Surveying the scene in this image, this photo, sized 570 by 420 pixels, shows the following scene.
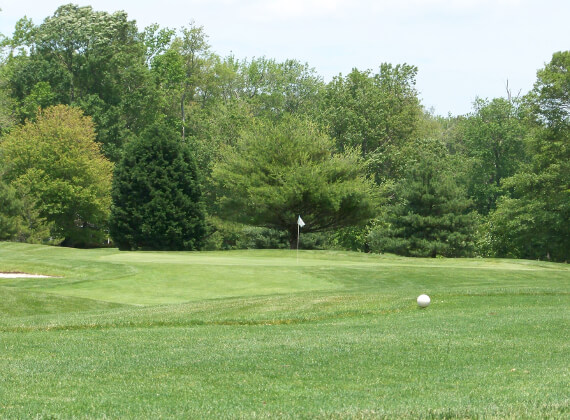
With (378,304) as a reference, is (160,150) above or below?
above

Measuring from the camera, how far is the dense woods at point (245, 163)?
45844 millimetres

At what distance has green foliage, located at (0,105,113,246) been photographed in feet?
169

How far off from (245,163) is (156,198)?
657 centimetres

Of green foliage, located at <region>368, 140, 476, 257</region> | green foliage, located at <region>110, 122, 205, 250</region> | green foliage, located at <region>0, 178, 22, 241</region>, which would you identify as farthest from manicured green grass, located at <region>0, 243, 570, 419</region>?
green foliage, located at <region>368, 140, 476, 257</region>

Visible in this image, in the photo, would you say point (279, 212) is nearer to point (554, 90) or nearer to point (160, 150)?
point (160, 150)

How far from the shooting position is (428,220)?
1932 inches

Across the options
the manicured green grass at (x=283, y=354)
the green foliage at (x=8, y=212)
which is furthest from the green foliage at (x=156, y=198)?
the manicured green grass at (x=283, y=354)

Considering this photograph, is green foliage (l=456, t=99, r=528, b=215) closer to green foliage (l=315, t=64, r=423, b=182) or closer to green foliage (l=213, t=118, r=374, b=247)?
green foliage (l=315, t=64, r=423, b=182)

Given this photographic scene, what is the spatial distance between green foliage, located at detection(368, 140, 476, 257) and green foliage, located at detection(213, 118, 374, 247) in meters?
3.02

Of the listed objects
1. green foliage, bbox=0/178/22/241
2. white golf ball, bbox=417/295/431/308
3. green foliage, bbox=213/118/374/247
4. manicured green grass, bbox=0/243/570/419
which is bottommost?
manicured green grass, bbox=0/243/570/419

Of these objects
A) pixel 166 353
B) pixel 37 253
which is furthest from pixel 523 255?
pixel 166 353

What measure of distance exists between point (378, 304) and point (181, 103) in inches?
2445

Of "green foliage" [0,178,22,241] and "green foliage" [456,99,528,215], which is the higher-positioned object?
"green foliage" [456,99,528,215]

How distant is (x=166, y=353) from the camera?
402 inches
